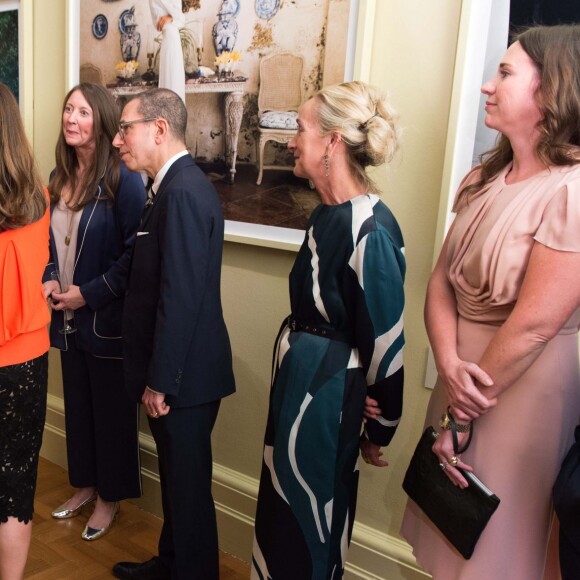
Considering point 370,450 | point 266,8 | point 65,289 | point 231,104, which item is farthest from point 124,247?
point 370,450

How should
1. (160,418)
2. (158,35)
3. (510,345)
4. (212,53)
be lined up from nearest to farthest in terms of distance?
(510,345) → (160,418) → (212,53) → (158,35)

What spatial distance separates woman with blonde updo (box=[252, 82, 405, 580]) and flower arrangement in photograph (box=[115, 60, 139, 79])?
55.2 inches

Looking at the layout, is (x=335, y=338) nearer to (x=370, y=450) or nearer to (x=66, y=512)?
(x=370, y=450)

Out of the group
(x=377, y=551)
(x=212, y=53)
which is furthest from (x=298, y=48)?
(x=377, y=551)

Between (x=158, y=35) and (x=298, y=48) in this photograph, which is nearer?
(x=298, y=48)

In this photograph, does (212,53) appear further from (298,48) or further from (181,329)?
(181,329)

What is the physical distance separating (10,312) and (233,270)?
1.01 meters

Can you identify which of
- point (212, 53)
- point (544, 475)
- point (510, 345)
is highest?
point (212, 53)

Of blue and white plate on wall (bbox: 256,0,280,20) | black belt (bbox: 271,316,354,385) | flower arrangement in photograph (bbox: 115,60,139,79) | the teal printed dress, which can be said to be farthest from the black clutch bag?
flower arrangement in photograph (bbox: 115,60,139,79)

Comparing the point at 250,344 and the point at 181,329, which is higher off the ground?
the point at 181,329

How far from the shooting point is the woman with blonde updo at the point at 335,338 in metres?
1.64

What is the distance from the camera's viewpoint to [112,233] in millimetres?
2584

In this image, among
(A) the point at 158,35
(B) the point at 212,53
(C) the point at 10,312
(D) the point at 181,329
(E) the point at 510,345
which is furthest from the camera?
(A) the point at 158,35

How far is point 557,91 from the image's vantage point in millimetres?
1334
